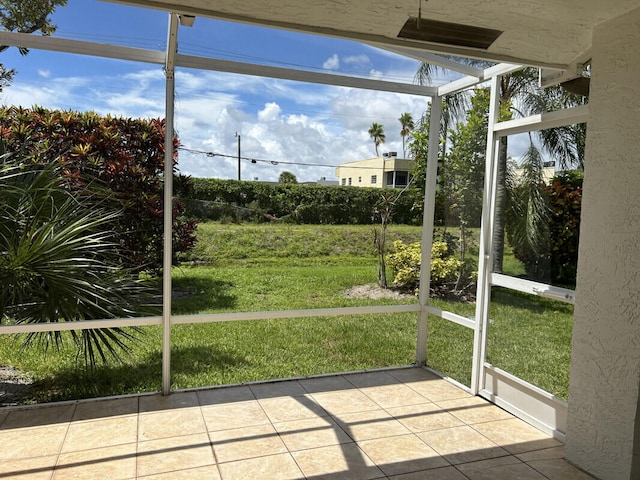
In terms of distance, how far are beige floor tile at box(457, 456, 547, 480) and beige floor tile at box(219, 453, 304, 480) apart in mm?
945

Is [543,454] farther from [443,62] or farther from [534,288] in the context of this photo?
[443,62]

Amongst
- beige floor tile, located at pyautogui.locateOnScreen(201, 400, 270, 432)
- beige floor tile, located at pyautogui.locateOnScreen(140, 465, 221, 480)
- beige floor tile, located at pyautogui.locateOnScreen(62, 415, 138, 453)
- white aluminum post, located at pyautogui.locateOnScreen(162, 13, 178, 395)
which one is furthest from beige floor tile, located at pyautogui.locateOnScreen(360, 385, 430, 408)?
beige floor tile, located at pyautogui.locateOnScreen(62, 415, 138, 453)

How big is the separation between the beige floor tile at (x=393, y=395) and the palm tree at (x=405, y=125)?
243 centimetres

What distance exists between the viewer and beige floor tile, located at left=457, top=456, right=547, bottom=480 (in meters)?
2.70

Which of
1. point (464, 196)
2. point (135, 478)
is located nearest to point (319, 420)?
point (135, 478)

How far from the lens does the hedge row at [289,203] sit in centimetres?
499

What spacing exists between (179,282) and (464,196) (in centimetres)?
306

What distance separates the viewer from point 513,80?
364cm

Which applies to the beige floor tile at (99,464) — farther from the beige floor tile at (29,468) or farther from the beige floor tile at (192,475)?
the beige floor tile at (192,475)

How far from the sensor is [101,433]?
3.08 m

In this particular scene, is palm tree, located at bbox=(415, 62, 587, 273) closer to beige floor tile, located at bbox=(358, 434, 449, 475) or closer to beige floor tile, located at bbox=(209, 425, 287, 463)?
beige floor tile, located at bbox=(358, 434, 449, 475)

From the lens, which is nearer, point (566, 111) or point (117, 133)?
point (566, 111)

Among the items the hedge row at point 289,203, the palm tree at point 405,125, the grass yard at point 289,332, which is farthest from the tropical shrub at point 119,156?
the palm tree at point 405,125

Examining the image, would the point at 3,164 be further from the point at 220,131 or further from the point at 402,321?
the point at 402,321
